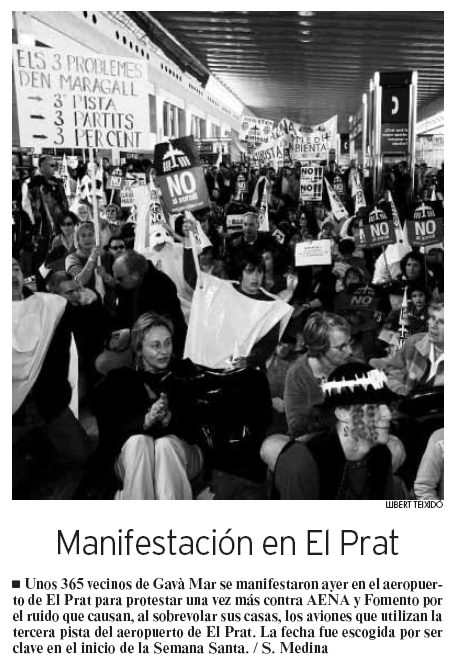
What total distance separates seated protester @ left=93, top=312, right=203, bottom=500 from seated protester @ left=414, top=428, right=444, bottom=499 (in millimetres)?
997

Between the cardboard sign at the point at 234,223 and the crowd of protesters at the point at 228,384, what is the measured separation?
7.09 ft

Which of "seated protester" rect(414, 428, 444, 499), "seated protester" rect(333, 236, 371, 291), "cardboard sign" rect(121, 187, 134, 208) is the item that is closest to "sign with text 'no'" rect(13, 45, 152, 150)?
"seated protester" rect(333, 236, 371, 291)

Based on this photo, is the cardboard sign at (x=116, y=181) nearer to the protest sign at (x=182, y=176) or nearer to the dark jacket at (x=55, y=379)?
the protest sign at (x=182, y=176)

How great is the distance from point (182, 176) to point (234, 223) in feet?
9.79

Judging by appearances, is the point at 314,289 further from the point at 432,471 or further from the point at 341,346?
the point at 432,471

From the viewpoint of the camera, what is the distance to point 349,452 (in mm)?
3305

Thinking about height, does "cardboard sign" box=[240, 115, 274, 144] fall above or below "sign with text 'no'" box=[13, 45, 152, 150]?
above

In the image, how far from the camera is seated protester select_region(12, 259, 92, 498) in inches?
150

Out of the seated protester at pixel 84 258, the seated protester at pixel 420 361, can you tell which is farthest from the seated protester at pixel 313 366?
the seated protester at pixel 84 258

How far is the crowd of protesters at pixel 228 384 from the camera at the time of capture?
3346 millimetres

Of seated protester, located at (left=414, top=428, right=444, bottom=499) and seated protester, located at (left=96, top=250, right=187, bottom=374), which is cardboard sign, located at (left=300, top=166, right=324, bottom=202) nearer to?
seated protester, located at (left=96, top=250, right=187, bottom=374)
